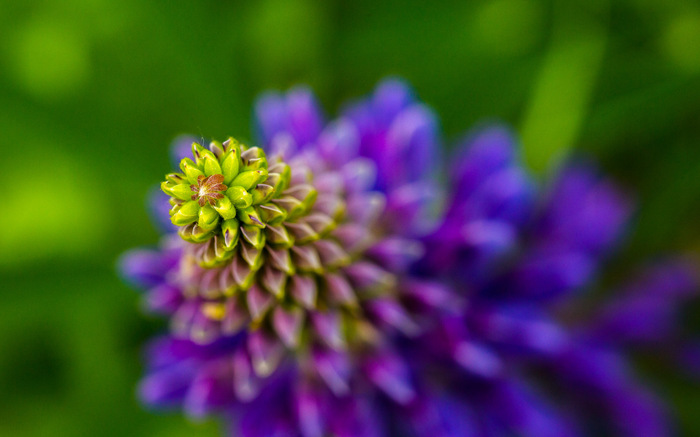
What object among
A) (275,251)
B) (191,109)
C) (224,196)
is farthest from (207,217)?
(191,109)

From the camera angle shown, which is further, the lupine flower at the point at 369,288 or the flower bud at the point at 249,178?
the lupine flower at the point at 369,288

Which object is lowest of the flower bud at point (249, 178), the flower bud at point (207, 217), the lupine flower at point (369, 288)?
the lupine flower at point (369, 288)

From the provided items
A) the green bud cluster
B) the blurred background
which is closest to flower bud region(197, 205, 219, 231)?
the green bud cluster

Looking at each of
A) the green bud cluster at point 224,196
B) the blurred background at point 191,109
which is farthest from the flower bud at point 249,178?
the blurred background at point 191,109

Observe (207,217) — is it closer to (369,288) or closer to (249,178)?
(249,178)

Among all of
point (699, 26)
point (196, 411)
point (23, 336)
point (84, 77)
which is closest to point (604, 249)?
point (699, 26)

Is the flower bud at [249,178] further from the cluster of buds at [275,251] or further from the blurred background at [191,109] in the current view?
the blurred background at [191,109]

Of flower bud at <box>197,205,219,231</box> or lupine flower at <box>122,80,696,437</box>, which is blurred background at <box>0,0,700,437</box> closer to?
lupine flower at <box>122,80,696,437</box>
